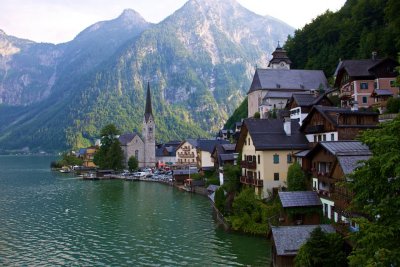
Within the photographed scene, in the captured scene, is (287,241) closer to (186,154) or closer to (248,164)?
(248,164)

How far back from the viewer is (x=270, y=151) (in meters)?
46.2

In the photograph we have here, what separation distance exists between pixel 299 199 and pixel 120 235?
19287 millimetres

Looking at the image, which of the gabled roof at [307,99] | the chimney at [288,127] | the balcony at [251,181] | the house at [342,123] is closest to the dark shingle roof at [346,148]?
the house at [342,123]

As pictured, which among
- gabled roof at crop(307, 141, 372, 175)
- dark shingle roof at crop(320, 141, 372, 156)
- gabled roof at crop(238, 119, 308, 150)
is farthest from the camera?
gabled roof at crop(238, 119, 308, 150)

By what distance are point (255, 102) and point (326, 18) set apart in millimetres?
36809

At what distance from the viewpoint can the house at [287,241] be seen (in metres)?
28.6

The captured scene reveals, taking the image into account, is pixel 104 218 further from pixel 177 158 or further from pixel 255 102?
pixel 177 158

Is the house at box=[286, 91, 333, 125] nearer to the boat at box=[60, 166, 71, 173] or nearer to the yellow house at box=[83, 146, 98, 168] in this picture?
the boat at box=[60, 166, 71, 173]

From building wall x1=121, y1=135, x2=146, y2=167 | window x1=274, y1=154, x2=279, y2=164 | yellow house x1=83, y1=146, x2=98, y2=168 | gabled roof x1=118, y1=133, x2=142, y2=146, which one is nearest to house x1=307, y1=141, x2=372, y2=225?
window x1=274, y1=154, x2=279, y2=164

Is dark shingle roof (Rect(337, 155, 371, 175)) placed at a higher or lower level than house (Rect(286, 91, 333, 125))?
lower

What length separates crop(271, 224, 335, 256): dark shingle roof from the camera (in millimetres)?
28766

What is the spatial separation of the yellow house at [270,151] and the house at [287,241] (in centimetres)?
1504

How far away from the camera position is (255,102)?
311 feet

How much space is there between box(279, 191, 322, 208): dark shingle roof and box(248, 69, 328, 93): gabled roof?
55351 mm
